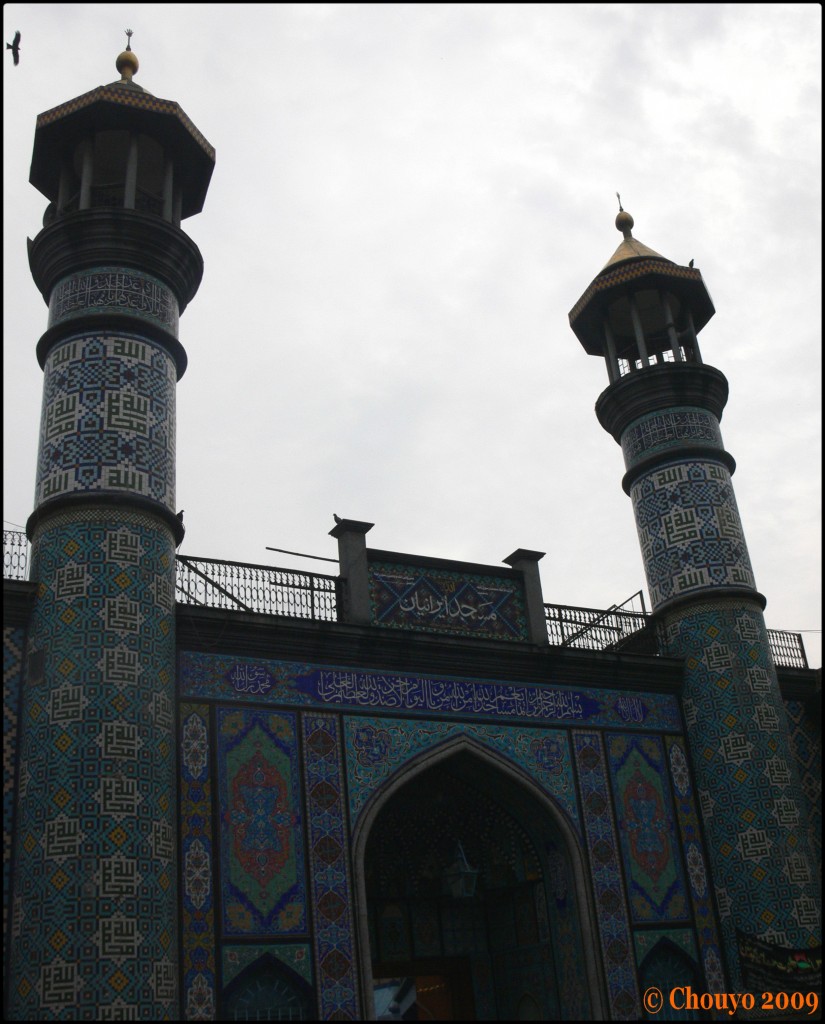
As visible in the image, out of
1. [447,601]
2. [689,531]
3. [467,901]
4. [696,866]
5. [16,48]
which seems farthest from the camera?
[689,531]

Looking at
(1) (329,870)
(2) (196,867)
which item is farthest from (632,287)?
(2) (196,867)

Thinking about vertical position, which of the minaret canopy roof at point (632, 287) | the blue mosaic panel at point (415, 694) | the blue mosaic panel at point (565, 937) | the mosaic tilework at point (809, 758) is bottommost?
the blue mosaic panel at point (565, 937)

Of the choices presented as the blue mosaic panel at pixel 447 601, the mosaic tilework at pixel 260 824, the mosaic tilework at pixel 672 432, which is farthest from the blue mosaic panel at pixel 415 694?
the mosaic tilework at pixel 672 432

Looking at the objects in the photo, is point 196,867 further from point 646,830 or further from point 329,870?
point 646,830

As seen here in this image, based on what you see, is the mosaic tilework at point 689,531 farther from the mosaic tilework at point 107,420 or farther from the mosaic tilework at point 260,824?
the mosaic tilework at point 107,420

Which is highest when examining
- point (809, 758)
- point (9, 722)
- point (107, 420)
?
point (107, 420)

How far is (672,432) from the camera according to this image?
48.6 ft

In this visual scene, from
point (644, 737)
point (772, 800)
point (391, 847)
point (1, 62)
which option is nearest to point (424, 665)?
point (391, 847)

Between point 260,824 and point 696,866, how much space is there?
5.29 meters

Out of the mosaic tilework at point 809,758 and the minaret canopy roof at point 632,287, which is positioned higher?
the minaret canopy roof at point 632,287

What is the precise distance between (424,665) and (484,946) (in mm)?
3487

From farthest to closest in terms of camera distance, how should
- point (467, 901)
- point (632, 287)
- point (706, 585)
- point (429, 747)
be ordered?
1. point (632, 287)
2. point (706, 585)
3. point (467, 901)
4. point (429, 747)

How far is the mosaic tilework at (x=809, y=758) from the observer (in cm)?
1335

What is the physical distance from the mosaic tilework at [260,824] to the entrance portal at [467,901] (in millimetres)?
1675
